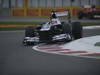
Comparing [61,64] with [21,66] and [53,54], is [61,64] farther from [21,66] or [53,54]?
[53,54]

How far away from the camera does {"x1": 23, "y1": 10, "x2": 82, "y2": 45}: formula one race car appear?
14.8 metres

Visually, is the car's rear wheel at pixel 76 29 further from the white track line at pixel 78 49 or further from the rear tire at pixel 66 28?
the white track line at pixel 78 49

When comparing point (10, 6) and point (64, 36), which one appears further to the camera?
point (10, 6)

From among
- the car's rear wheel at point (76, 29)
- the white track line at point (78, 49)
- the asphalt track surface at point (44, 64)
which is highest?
the car's rear wheel at point (76, 29)

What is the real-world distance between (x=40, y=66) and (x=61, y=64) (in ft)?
1.98

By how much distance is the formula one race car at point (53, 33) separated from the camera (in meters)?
14.8

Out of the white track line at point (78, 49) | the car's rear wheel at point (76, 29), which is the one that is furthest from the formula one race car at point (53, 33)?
the white track line at point (78, 49)

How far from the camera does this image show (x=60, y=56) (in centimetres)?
1138

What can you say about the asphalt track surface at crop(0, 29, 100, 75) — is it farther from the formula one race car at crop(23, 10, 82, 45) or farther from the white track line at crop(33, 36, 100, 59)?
the formula one race car at crop(23, 10, 82, 45)

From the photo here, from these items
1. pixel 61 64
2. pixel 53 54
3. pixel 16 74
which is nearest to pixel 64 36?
pixel 53 54

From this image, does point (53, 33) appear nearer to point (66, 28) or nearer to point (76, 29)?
point (66, 28)

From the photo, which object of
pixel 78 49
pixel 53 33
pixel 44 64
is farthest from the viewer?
pixel 53 33

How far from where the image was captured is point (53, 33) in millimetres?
15047

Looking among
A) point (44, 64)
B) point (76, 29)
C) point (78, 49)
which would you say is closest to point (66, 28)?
point (76, 29)
